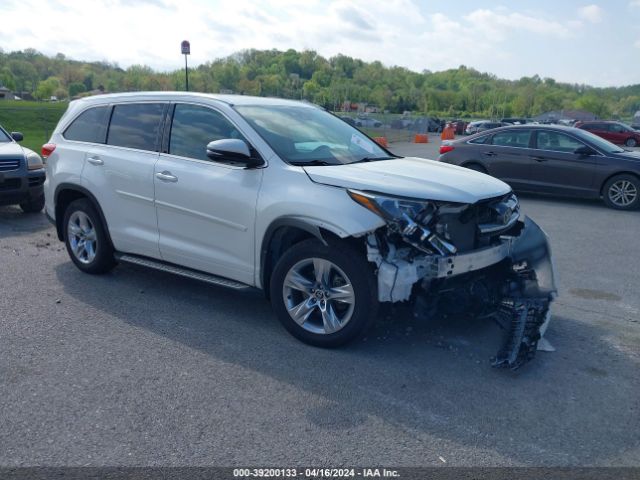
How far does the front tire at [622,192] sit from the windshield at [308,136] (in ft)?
23.6

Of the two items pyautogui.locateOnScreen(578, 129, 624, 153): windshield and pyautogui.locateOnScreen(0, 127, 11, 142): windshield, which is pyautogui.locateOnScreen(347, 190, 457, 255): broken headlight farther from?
pyautogui.locateOnScreen(578, 129, 624, 153): windshield

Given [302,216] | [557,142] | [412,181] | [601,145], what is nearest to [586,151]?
[601,145]

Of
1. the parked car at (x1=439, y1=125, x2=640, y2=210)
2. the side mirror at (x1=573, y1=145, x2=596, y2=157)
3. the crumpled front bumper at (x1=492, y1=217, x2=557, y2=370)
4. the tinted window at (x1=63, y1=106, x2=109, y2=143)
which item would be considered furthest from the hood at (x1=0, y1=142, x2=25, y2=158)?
the side mirror at (x1=573, y1=145, x2=596, y2=157)

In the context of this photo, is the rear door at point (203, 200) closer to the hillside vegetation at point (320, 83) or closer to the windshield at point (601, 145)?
the windshield at point (601, 145)

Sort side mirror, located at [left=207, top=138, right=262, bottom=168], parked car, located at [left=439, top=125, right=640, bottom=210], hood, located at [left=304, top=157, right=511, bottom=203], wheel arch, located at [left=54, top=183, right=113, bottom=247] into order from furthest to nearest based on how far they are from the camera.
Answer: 1. parked car, located at [left=439, top=125, right=640, bottom=210]
2. wheel arch, located at [left=54, top=183, right=113, bottom=247]
3. side mirror, located at [left=207, top=138, right=262, bottom=168]
4. hood, located at [left=304, top=157, right=511, bottom=203]

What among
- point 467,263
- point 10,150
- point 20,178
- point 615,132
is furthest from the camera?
point 615,132

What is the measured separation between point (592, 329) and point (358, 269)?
7.37ft

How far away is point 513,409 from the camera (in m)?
3.63

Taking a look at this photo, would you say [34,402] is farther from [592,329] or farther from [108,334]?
[592,329]

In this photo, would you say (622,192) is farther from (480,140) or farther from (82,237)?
(82,237)

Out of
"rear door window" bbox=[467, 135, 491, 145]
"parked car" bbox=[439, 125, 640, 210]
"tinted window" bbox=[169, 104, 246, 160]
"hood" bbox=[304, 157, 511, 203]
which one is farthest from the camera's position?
"rear door window" bbox=[467, 135, 491, 145]

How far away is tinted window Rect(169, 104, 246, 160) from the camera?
199 inches

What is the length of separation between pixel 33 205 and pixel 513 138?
9.12m

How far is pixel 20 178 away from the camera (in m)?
8.97
